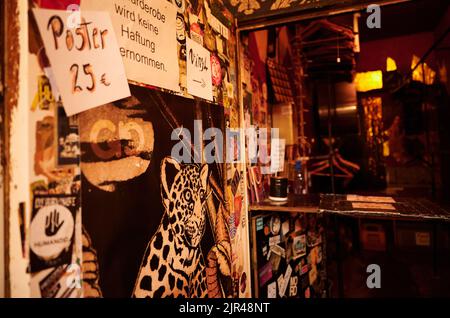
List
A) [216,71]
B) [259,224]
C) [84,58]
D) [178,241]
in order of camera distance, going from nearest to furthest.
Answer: [84,58], [178,241], [216,71], [259,224]

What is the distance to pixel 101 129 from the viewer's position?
0.84m

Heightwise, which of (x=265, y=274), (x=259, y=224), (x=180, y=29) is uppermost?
(x=180, y=29)

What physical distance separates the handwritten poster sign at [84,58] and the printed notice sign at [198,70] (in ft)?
1.39

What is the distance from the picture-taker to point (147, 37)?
40.1 inches

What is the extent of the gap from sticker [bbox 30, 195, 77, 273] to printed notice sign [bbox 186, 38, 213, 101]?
0.74 metres

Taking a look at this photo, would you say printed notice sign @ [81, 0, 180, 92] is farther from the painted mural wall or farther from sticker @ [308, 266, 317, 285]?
sticker @ [308, 266, 317, 285]

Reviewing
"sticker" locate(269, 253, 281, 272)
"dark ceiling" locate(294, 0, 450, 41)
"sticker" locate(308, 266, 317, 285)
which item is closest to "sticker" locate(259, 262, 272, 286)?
"sticker" locate(269, 253, 281, 272)

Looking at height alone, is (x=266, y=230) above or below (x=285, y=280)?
above

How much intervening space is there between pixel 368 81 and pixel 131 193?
478 cm

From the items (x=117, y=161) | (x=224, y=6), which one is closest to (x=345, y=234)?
(x=224, y=6)

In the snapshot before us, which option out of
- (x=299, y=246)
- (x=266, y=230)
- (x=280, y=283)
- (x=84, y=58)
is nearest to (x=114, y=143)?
(x=84, y=58)

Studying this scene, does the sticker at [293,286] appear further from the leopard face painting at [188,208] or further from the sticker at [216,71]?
the sticker at [216,71]

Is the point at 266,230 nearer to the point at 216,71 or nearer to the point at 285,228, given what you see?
the point at 285,228
